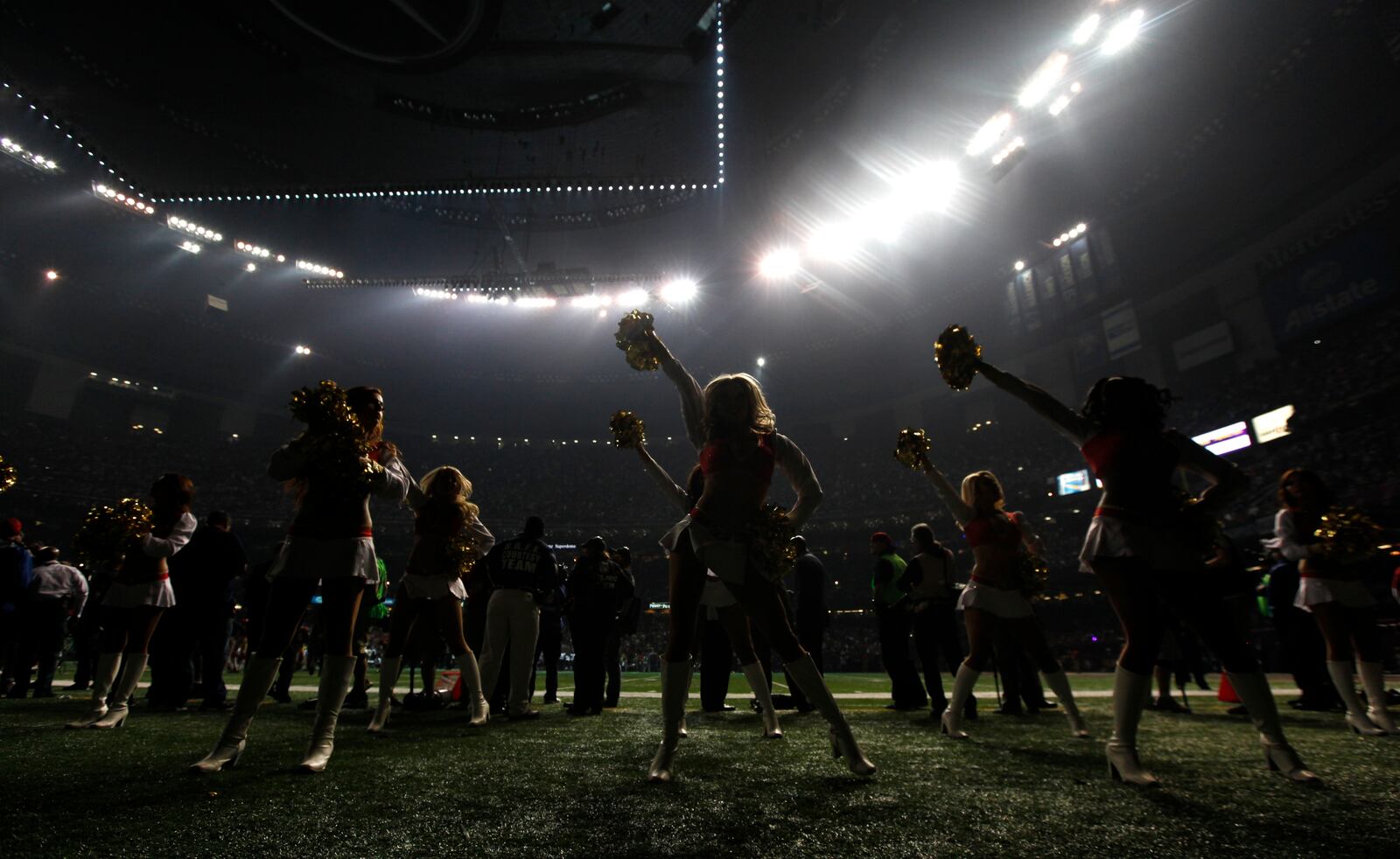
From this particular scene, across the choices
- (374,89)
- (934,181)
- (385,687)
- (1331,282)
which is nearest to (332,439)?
(385,687)

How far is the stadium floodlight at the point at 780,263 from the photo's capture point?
2481cm

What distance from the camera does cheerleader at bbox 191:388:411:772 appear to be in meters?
3.11

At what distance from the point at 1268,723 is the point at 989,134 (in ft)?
76.8

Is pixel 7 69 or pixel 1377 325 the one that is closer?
pixel 7 69

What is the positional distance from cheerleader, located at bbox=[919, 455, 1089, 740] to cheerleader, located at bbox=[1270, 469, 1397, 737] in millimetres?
1999

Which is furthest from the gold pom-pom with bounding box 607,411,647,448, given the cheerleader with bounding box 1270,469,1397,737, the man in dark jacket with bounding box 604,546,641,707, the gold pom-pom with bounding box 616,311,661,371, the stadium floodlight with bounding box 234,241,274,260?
the stadium floodlight with bounding box 234,241,274,260

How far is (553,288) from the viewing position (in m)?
27.4

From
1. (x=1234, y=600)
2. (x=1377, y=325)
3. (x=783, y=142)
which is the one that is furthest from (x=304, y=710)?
(x=1377, y=325)

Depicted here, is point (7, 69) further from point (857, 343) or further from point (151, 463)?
point (857, 343)

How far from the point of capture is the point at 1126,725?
294cm

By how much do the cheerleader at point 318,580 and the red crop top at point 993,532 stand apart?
425cm

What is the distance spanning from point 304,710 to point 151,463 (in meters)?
31.9

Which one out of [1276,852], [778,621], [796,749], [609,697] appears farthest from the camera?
[609,697]

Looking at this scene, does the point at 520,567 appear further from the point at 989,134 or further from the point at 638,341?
the point at 989,134
